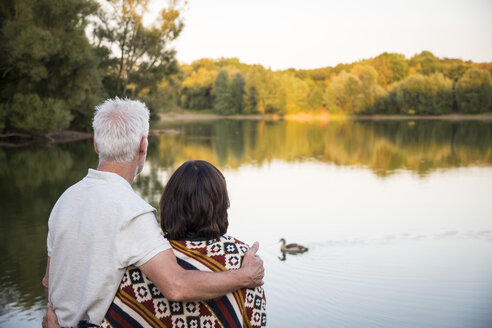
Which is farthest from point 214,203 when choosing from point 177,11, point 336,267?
point 177,11

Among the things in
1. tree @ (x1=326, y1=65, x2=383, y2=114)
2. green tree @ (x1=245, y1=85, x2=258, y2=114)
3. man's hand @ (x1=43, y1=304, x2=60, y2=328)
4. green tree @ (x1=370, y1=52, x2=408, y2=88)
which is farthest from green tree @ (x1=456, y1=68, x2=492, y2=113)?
man's hand @ (x1=43, y1=304, x2=60, y2=328)

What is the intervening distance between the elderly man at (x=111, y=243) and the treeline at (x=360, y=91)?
59.6 m

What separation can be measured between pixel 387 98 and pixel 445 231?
62.8 m

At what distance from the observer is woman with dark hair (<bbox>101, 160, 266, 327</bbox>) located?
5.87 feet

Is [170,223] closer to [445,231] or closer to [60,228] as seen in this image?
[60,228]

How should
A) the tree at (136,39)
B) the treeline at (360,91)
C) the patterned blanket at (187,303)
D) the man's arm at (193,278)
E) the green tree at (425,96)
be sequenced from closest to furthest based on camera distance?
the man's arm at (193,278), the patterned blanket at (187,303), the tree at (136,39), the treeline at (360,91), the green tree at (425,96)

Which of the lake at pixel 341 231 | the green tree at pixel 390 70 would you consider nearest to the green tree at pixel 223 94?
the green tree at pixel 390 70

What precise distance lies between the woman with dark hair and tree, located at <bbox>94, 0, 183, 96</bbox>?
32153 mm

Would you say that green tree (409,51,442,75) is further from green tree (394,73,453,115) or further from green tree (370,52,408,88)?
green tree (394,73,453,115)

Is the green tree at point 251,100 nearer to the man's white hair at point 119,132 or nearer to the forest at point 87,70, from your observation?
the forest at point 87,70

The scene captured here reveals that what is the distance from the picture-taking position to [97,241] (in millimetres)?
1714

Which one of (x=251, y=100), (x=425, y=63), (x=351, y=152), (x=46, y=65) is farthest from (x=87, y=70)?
(x=425, y=63)

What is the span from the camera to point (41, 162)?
55.5 ft

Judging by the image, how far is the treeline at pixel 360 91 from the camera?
213ft
